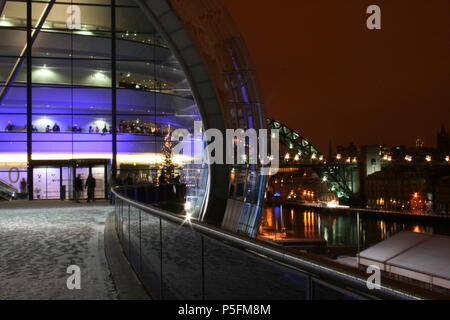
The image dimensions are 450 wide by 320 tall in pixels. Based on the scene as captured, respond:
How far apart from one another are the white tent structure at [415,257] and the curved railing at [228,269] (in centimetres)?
1226

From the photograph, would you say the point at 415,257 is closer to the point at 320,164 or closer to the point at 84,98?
the point at 84,98

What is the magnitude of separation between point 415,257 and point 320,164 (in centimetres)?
10034

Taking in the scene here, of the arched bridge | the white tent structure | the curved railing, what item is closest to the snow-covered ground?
the curved railing

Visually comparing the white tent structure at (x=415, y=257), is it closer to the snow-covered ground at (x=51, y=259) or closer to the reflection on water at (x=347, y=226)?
the snow-covered ground at (x=51, y=259)

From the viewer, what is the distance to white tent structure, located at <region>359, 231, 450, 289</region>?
1787 cm

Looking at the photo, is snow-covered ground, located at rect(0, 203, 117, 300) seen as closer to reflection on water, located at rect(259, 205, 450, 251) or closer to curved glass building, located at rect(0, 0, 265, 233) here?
curved glass building, located at rect(0, 0, 265, 233)

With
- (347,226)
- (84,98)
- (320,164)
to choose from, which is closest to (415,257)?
(84,98)

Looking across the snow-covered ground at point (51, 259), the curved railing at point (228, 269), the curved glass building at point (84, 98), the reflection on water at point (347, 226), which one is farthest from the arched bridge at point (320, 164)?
the curved railing at point (228, 269)

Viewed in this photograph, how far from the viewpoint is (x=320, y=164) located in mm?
118938

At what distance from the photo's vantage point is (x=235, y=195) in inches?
948

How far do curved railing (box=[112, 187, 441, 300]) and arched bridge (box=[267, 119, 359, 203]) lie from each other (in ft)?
356
